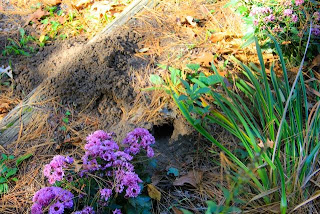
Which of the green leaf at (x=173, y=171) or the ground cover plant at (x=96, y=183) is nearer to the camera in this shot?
the ground cover plant at (x=96, y=183)

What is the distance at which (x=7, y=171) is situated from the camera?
7.02 feet

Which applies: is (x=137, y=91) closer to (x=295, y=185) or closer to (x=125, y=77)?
(x=125, y=77)

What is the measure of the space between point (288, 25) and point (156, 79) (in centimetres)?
116

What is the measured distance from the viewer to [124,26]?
2.98 m

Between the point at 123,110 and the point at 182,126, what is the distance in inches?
18.4

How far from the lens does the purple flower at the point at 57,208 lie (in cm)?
151

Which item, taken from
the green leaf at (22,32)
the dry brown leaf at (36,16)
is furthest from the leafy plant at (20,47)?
the dry brown leaf at (36,16)

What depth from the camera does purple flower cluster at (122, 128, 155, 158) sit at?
73.4 inches

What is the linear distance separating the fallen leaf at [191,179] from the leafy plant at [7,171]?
1042mm

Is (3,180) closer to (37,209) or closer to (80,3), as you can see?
(37,209)

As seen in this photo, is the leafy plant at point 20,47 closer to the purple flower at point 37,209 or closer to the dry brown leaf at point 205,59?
the dry brown leaf at point 205,59

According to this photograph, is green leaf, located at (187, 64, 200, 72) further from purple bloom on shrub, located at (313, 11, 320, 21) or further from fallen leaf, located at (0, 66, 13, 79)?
fallen leaf, located at (0, 66, 13, 79)

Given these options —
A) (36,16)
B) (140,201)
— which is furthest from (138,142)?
(36,16)

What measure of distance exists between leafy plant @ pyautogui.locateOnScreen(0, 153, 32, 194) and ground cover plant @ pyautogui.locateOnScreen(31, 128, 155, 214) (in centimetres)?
53
